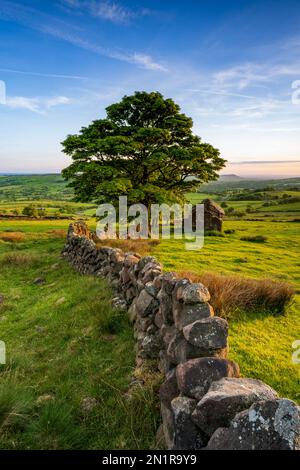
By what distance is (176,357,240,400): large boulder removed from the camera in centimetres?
409

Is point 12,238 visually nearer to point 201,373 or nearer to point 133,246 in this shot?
point 133,246

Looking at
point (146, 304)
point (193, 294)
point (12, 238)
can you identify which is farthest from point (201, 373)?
point (12, 238)

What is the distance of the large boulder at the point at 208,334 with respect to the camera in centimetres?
467

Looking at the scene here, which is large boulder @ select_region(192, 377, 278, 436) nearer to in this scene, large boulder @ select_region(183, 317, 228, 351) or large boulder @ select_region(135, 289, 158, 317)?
large boulder @ select_region(183, 317, 228, 351)

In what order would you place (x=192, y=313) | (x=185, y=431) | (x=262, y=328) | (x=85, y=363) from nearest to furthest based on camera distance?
1. (x=185, y=431)
2. (x=192, y=313)
3. (x=85, y=363)
4. (x=262, y=328)

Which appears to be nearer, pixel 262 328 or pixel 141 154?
pixel 262 328

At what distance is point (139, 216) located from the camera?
2483 centimetres

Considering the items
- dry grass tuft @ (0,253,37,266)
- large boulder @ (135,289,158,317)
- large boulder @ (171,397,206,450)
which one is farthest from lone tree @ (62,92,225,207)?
large boulder @ (171,397,206,450)

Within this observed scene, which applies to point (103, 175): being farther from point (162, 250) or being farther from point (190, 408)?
point (190, 408)

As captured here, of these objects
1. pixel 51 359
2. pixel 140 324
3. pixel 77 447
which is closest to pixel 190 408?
pixel 77 447

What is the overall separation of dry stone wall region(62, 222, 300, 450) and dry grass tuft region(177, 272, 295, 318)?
1912 millimetres

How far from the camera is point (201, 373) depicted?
165 inches

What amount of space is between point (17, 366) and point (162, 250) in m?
12.3

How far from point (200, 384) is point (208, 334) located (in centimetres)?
79
